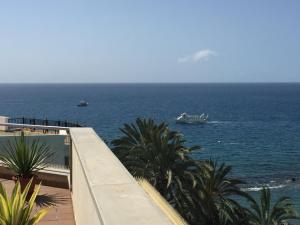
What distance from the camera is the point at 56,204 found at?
7.71 meters

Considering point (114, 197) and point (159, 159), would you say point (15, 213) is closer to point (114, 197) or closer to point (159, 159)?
point (114, 197)

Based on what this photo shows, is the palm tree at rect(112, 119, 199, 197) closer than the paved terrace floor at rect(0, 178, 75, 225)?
No

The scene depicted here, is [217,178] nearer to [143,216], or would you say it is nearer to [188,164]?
[188,164]

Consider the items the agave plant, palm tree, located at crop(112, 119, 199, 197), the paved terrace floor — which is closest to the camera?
the agave plant

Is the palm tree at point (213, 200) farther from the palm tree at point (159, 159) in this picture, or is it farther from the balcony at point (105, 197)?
the balcony at point (105, 197)

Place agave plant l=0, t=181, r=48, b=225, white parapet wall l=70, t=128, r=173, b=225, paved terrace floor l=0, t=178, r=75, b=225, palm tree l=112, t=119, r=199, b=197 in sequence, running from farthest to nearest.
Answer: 1. palm tree l=112, t=119, r=199, b=197
2. paved terrace floor l=0, t=178, r=75, b=225
3. agave plant l=0, t=181, r=48, b=225
4. white parapet wall l=70, t=128, r=173, b=225

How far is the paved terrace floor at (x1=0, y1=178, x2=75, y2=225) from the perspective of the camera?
6918 mm

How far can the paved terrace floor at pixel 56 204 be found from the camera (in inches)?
272

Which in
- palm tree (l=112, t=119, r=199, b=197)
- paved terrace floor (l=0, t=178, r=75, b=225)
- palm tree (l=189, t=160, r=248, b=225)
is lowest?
palm tree (l=189, t=160, r=248, b=225)

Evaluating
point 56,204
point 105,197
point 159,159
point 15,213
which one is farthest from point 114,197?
point 159,159

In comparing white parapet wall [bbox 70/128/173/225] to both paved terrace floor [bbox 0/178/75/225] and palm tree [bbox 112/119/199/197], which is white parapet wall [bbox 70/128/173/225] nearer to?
paved terrace floor [bbox 0/178/75/225]

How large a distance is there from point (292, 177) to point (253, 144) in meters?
26.6

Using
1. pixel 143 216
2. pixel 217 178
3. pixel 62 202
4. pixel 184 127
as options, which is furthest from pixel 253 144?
pixel 143 216

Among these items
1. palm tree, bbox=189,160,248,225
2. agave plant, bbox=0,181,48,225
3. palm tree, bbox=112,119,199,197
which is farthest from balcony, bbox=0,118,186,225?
palm tree, bbox=189,160,248,225
